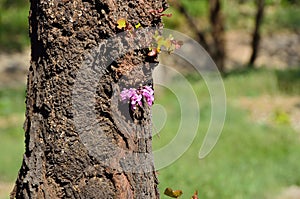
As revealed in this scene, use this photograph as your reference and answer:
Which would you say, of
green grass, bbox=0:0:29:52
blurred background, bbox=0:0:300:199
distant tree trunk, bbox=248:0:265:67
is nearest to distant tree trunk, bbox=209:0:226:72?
blurred background, bbox=0:0:300:199

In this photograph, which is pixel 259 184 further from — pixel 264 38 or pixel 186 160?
pixel 264 38

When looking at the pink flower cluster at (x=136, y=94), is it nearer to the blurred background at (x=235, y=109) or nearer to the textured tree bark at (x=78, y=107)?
the textured tree bark at (x=78, y=107)

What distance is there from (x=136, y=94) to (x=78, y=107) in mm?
268

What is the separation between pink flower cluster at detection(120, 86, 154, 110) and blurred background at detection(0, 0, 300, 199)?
3.13 m

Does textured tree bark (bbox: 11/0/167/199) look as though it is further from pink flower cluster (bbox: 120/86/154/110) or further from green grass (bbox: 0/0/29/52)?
green grass (bbox: 0/0/29/52)

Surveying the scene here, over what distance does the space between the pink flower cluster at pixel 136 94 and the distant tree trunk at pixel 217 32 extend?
15325mm

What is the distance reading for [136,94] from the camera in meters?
3.43

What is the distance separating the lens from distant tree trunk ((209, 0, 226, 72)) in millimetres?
18734

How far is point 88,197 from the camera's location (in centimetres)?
342

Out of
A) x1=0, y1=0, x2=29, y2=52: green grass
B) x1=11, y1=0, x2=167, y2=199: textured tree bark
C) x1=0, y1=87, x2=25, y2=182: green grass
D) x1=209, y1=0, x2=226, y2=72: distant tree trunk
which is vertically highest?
x1=0, y1=0, x2=29, y2=52: green grass

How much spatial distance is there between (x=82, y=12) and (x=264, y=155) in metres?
6.40

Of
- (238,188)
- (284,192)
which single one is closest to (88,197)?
(238,188)

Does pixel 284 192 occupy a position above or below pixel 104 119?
above

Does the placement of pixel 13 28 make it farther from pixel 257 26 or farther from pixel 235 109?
pixel 235 109
